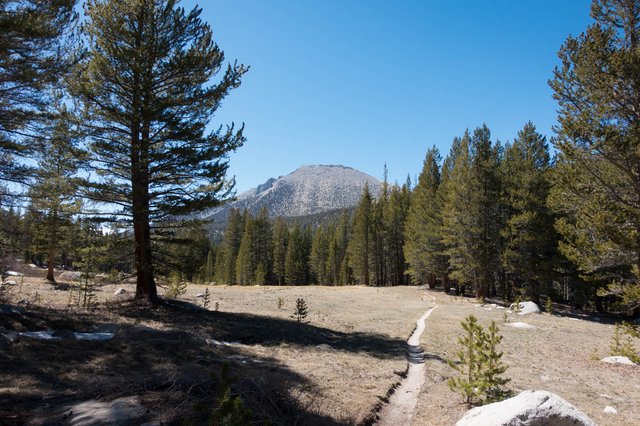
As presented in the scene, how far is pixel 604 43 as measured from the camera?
14.0 metres

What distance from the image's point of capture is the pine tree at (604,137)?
13.4m

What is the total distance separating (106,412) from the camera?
4.86 m

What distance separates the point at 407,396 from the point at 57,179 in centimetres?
1371

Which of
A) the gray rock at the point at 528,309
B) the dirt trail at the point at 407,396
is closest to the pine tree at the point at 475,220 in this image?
the gray rock at the point at 528,309

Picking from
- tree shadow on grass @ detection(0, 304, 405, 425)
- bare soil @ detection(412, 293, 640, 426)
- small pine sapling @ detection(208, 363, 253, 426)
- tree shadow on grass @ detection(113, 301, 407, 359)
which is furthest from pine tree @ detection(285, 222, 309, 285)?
small pine sapling @ detection(208, 363, 253, 426)

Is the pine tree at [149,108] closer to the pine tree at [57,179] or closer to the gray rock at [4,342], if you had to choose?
the pine tree at [57,179]

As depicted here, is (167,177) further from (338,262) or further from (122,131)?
(338,262)

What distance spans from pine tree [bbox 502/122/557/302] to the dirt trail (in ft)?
70.2

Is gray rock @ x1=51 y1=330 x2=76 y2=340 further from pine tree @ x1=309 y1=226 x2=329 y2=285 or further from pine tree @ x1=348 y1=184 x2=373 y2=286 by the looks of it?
pine tree @ x1=309 y1=226 x2=329 y2=285

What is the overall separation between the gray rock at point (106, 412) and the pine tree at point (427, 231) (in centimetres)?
3722

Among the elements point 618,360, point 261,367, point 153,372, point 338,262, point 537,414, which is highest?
point 338,262

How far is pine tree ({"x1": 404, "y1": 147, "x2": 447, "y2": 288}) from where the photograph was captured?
138 feet

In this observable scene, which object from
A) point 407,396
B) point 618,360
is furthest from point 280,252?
point 407,396

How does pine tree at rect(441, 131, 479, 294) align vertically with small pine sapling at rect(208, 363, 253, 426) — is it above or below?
above
